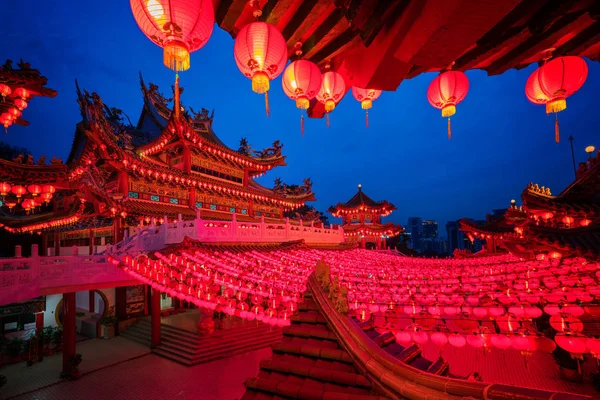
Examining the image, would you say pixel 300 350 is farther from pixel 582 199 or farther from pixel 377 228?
pixel 377 228

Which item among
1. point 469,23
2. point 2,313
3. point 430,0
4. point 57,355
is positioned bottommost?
point 57,355

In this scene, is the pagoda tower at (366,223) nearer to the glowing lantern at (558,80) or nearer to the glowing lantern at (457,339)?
the glowing lantern at (457,339)

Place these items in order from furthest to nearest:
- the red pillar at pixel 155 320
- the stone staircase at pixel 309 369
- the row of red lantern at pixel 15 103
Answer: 1. the red pillar at pixel 155 320
2. the row of red lantern at pixel 15 103
3. the stone staircase at pixel 309 369

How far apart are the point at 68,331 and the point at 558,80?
1338 centimetres

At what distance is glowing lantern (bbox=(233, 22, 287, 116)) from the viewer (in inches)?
109

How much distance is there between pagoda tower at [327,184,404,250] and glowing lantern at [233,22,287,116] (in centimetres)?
2813

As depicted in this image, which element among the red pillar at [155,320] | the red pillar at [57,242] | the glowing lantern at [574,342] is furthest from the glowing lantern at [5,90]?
the red pillar at [57,242]

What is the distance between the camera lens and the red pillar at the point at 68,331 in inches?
371

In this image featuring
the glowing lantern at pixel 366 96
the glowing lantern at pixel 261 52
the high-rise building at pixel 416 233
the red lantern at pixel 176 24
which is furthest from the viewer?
the high-rise building at pixel 416 233

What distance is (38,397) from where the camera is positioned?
8312mm

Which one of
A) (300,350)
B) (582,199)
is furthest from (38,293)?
(582,199)

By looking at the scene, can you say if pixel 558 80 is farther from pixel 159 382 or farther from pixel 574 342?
pixel 159 382

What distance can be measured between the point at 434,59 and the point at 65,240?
2213 centimetres

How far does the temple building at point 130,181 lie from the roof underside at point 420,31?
5860 millimetres
